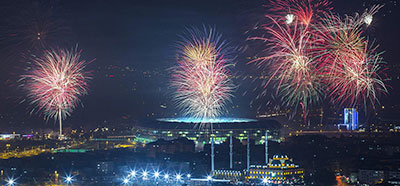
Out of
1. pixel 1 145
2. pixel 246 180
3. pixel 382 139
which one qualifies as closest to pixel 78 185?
pixel 246 180

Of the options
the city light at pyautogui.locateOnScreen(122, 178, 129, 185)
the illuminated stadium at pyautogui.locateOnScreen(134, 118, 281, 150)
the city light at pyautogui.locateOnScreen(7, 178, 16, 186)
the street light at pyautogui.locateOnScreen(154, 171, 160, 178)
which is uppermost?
the illuminated stadium at pyautogui.locateOnScreen(134, 118, 281, 150)

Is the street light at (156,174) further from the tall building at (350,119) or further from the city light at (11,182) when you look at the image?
the tall building at (350,119)

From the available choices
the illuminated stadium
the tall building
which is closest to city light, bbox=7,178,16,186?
the illuminated stadium

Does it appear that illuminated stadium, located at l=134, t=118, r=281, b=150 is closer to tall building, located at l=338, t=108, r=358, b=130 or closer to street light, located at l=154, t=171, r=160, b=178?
tall building, located at l=338, t=108, r=358, b=130

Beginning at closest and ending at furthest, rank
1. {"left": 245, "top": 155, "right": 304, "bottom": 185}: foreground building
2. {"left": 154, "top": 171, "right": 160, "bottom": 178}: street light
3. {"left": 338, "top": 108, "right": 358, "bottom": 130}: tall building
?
{"left": 245, "top": 155, "right": 304, "bottom": 185}: foreground building
{"left": 154, "top": 171, "right": 160, "bottom": 178}: street light
{"left": 338, "top": 108, "right": 358, "bottom": 130}: tall building

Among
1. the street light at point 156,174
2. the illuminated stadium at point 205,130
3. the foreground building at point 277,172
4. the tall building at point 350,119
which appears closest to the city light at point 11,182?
the street light at point 156,174

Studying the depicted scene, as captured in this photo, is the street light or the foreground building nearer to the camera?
the foreground building

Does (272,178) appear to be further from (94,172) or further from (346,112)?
(346,112)

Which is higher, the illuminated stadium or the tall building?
the tall building

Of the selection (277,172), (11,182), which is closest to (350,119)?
(277,172)
